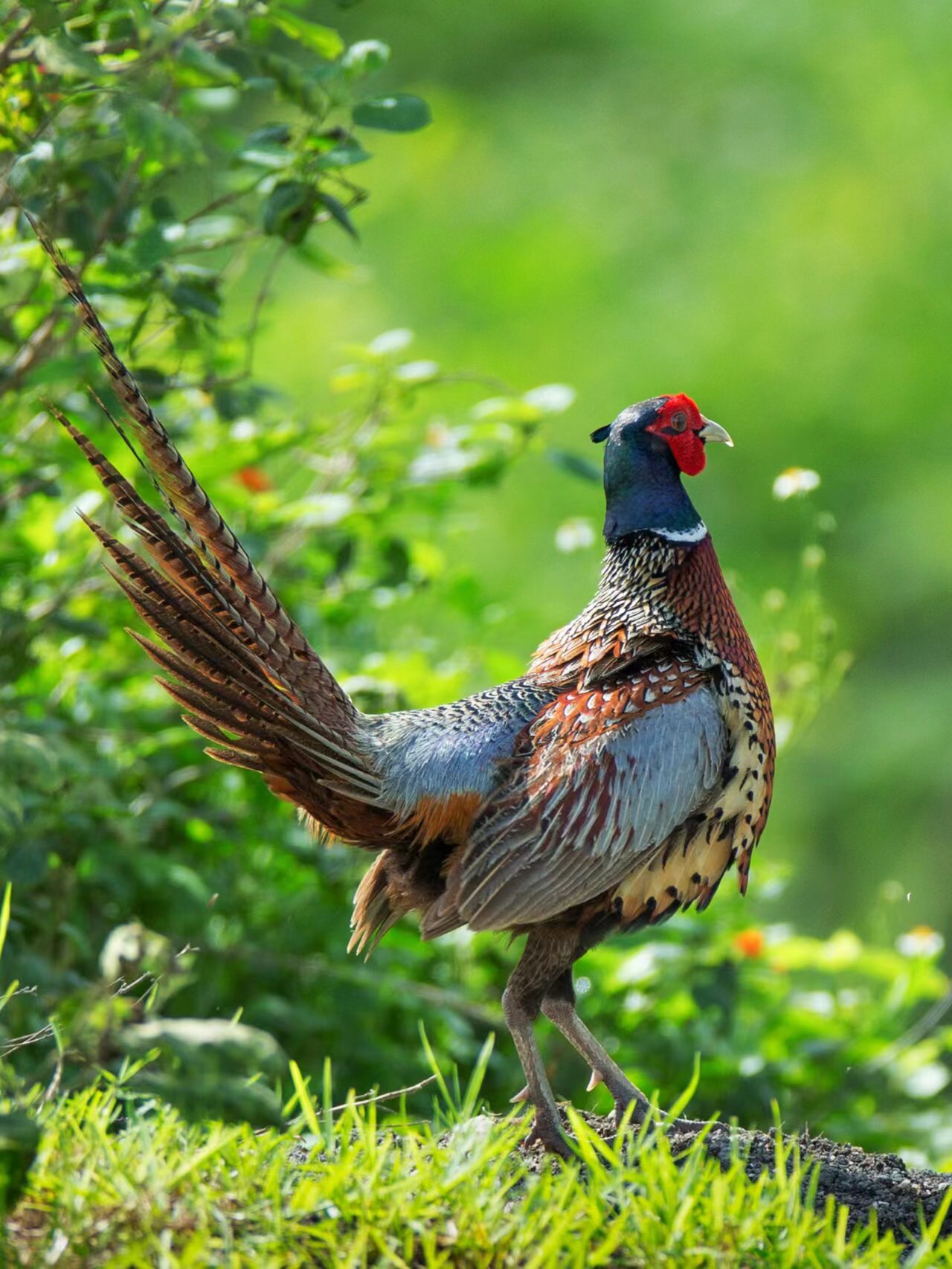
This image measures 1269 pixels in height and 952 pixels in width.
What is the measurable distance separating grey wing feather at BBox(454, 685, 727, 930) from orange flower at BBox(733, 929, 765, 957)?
1.47 meters

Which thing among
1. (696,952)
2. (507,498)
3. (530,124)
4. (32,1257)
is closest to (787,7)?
(530,124)

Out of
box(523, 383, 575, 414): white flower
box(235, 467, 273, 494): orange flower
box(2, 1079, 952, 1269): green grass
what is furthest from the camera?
box(235, 467, 273, 494): orange flower

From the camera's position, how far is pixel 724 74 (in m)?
12.8

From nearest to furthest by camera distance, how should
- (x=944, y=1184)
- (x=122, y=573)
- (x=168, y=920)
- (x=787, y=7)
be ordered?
(x=944, y=1184) → (x=122, y=573) → (x=168, y=920) → (x=787, y=7)

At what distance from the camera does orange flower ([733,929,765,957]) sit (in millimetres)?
5172

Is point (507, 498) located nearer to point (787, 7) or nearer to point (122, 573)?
point (787, 7)

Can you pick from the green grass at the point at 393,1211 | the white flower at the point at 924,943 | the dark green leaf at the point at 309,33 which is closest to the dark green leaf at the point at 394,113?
the dark green leaf at the point at 309,33

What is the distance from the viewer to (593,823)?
3.78 metres

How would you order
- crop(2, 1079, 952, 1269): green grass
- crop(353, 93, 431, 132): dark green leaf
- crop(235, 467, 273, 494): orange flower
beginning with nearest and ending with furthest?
crop(2, 1079, 952, 1269): green grass, crop(353, 93, 431, 132): dark green leaf, crop(235, 467, 273, 494): orange flower

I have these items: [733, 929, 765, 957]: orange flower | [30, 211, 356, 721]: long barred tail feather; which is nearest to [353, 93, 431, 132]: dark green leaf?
[30, 211, 356, 721]: long barred tail feather

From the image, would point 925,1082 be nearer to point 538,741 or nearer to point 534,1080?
point 534,1080

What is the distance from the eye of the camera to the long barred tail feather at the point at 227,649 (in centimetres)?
360

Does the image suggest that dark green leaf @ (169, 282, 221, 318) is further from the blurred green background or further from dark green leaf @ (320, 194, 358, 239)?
dark green leaf @ (320, 194, 358, 239)

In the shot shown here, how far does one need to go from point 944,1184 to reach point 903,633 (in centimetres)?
883
